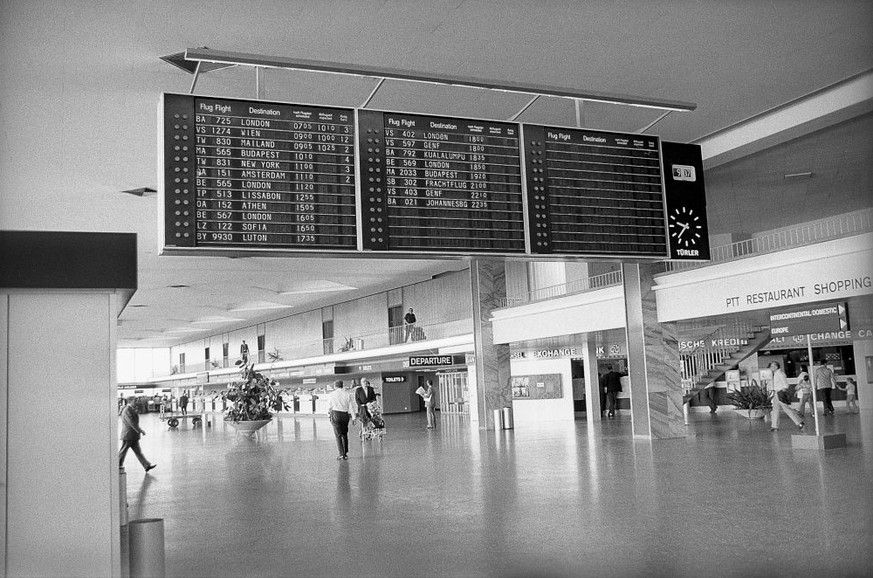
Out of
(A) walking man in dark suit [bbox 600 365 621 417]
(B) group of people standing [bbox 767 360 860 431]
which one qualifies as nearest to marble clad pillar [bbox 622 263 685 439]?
(B) group of people standing [bbox 767 360 860 431]

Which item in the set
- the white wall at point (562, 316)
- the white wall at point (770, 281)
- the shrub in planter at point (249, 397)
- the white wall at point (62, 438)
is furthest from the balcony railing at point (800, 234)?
the shrub in planter at point (249, 397)

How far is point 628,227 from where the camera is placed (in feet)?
28.8

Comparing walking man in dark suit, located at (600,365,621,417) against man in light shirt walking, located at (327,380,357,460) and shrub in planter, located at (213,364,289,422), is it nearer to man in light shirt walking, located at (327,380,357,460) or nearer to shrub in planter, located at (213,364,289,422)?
shrub in planter, located at (213,364,289,422)

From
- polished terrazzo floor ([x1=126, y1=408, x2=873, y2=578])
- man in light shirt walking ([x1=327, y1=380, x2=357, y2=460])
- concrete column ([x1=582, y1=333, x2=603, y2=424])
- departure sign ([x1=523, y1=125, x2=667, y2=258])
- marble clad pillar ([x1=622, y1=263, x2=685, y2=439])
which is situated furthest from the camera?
concrete column ([x1=582, y1=333, x2=603, y2=424])

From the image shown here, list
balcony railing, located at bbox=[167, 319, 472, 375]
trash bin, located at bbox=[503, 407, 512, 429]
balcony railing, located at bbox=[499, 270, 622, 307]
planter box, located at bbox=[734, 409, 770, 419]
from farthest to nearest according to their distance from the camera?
1. balcony railing, located at bbox=[167, 319, 472, 375]
2. balcony railing, located at bbox=[499, 270, 622, 307]
3. planter box, located at bbox=[734, 409, 770, 419]
4. trash bin, located at bbox=[503, 407, 512, 429]

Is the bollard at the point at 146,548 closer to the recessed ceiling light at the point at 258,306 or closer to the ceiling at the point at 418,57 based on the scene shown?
the ceiling at the point at 418,57

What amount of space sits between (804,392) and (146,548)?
20.4 metres

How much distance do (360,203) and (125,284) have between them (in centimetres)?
251

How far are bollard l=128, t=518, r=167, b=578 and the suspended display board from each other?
2.36 meters

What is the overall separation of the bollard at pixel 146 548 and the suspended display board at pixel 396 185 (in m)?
2.36

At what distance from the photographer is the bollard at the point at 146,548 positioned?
5941mm

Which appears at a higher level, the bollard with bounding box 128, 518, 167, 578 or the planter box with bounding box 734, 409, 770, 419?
the bollard with bounding box 128, 518, 167, 578

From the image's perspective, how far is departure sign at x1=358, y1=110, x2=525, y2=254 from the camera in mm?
7723

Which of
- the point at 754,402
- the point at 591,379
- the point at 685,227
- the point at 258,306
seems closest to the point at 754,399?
the point at 754,402
